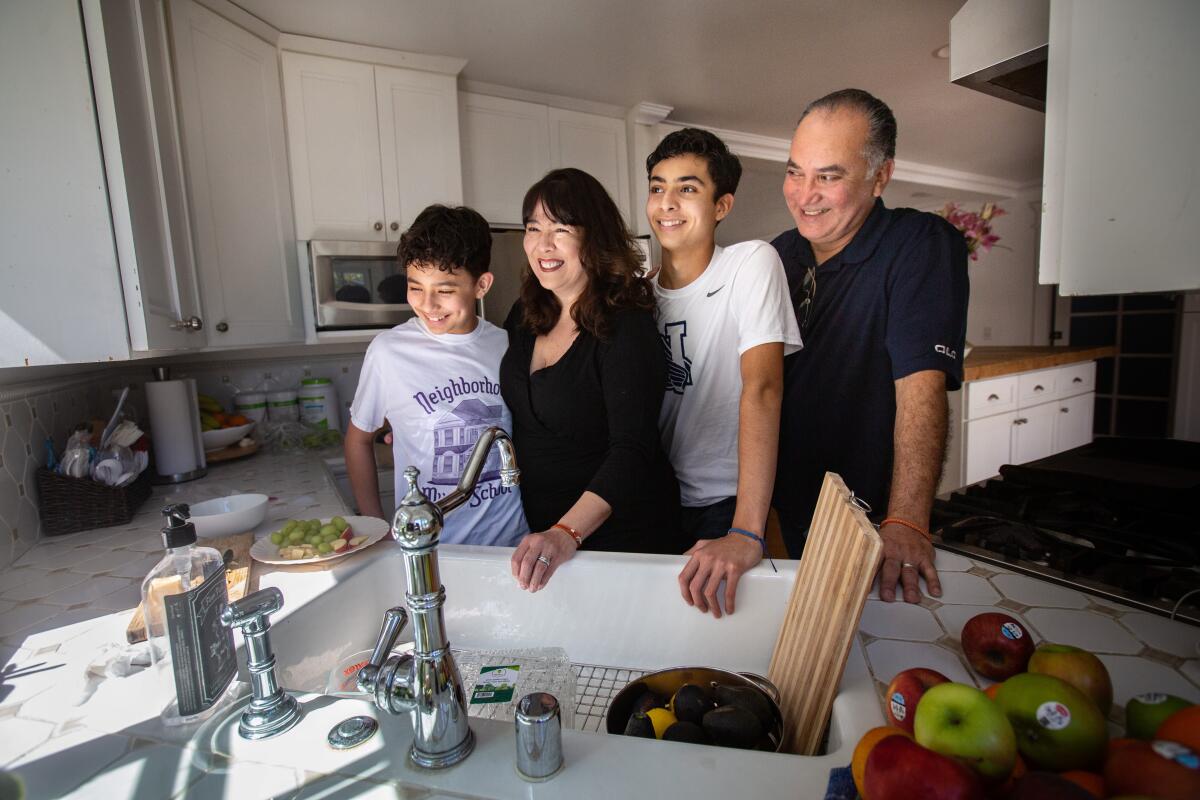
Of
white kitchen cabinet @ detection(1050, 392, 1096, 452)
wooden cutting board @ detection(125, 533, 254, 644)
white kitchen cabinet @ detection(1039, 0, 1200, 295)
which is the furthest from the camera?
white kitchen cabinet @ detection(1050, 392, 1096, 452)

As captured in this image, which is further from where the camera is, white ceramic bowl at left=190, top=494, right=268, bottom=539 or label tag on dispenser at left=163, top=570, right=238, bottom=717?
white ceramic bowl at left=190, top=494, right=268, bottom=539

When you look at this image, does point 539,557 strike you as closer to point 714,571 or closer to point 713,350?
point 714,571

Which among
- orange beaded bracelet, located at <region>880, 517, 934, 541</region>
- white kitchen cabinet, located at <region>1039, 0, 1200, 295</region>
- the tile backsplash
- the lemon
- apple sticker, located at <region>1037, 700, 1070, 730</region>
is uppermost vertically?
white kitchen cabinet, located at <region>1039, 0, 1200, 295</region>

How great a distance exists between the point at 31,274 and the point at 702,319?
3.70ft

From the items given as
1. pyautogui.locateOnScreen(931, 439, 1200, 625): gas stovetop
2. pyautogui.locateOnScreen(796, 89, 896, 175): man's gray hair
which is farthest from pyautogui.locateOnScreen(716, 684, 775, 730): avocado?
pyautogui.locateOnScreen(796, 89, 896, 175): man's gray hair

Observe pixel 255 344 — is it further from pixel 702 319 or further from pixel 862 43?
pixel 862 43

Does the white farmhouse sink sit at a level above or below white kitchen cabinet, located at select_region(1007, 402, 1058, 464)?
above

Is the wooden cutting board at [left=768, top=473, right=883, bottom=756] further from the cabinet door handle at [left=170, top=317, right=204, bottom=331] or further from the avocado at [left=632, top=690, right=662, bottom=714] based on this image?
the cabinet door handle at [left=170, top=317, right=204, bottom=331]

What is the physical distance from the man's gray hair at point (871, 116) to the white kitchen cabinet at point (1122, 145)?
0.61 m

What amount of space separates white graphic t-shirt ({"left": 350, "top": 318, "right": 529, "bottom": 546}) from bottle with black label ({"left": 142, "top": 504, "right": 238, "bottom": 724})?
0.53 metres

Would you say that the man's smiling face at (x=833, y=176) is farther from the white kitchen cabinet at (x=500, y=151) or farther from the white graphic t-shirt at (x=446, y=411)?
the white kitchen cabinet at (x=500, y=151)

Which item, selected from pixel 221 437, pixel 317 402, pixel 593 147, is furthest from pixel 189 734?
pixel 593 147

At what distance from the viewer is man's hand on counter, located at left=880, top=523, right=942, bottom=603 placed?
2.63ft

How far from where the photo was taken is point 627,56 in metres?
2.33
